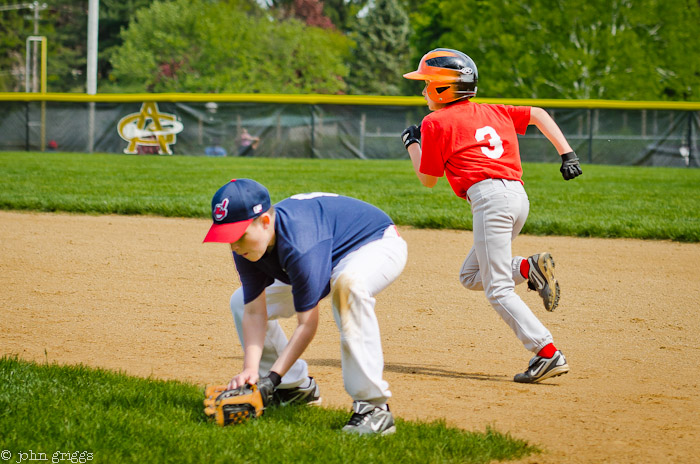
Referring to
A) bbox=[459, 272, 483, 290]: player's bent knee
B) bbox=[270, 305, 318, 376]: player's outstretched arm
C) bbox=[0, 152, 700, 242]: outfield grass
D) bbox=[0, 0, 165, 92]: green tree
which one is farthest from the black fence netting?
bbox=[0, 0, 165, 92]: green tree

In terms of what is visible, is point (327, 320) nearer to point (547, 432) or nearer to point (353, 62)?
point (547, 432)

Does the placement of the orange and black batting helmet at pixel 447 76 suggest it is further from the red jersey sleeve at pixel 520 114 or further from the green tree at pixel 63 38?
the green tree at pixel 63 38

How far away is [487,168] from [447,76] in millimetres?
524

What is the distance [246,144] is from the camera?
21.4m

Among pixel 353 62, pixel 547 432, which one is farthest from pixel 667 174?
pixel 353 62

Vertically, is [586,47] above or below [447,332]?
above

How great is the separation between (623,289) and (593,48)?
1051 inches

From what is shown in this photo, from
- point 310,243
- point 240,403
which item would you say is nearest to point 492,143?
point 310,243

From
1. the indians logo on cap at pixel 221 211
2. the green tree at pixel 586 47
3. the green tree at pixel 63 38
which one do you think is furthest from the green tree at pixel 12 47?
the indians logo on cap at pixel 221 211

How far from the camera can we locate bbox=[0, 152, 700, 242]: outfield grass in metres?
9.74

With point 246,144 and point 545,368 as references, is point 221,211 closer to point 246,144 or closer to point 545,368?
point 545,368

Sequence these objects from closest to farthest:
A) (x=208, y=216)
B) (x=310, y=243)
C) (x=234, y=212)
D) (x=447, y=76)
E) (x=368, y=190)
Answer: (x=234, y=212) < (x=310, y=243) < (x=447, y=76) < (x=208, y=216) < (x=368, y=190)

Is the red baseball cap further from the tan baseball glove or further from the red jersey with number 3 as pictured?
the red jersey with number 3

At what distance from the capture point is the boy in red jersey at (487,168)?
4.14m
